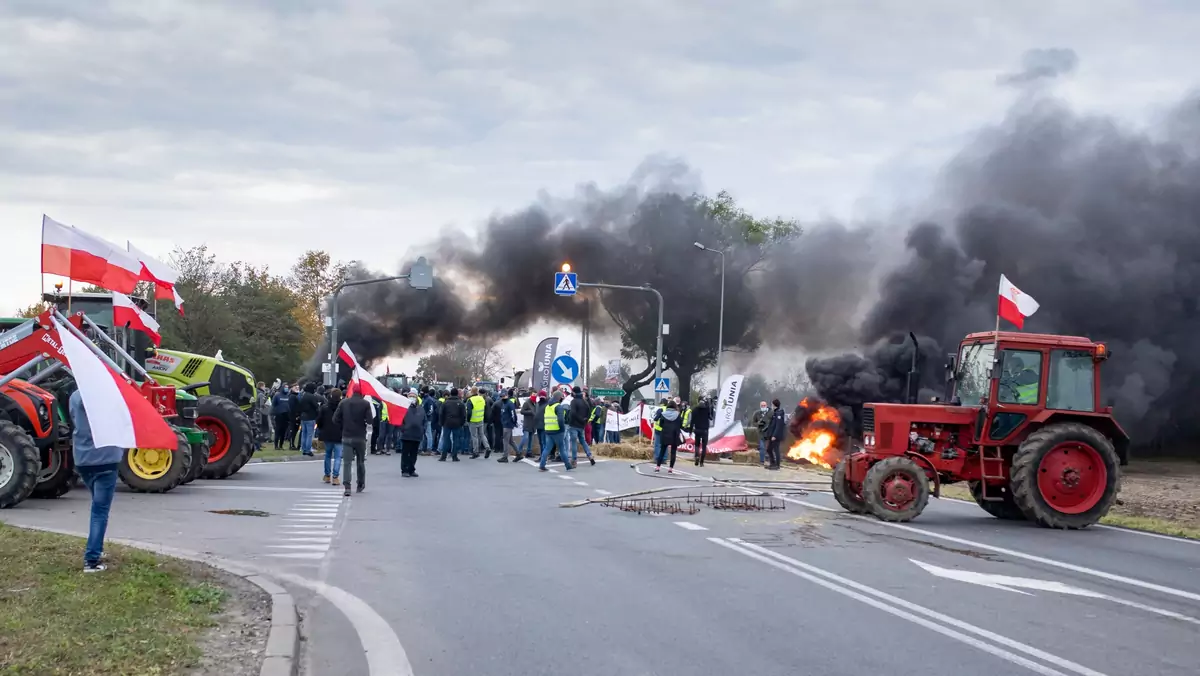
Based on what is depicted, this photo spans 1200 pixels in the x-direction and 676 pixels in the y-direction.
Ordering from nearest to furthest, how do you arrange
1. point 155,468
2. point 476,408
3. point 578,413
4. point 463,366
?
point 155,468 < point 578,413 < point 476,408 < point 463,366

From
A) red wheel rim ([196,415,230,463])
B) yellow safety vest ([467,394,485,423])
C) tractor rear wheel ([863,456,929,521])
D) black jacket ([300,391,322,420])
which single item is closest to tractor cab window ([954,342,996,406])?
tractor rear wheel ([863,456,929,521])

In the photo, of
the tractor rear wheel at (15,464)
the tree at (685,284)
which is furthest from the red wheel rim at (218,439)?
the tree at (685,284)

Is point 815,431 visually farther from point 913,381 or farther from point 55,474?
point 55,474

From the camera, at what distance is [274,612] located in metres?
7.22

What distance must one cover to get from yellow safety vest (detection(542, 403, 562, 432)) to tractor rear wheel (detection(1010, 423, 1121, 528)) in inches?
426

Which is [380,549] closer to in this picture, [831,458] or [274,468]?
[274,468]

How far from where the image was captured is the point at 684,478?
21453 mm

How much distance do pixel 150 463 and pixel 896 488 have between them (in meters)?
10.5

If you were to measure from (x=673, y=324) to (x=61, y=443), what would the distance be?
120 feet

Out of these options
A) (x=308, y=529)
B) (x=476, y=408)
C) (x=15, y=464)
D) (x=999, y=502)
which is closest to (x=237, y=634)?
(x=308, y=529)

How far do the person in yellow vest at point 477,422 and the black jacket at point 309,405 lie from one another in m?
3.92

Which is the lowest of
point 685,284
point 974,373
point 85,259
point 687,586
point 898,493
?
point 687,586

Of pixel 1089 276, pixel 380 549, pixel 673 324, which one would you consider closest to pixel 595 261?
pixel 673 324

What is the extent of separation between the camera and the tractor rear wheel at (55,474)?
1382 centimetres
